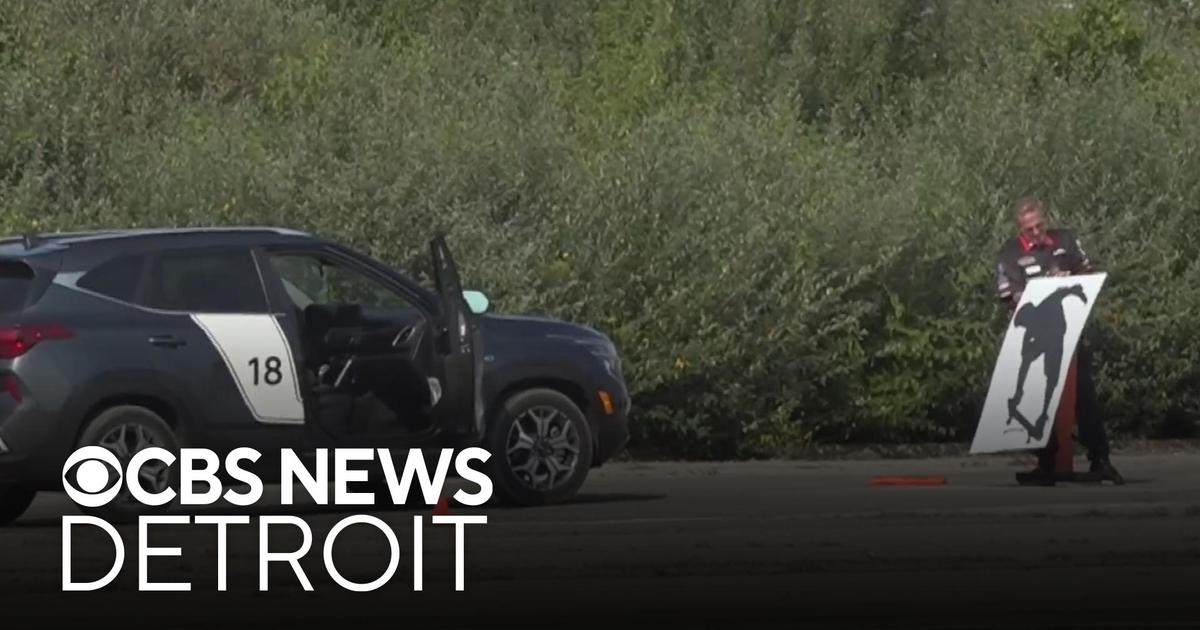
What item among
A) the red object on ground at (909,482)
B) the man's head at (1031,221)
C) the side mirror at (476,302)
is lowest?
the red object on ground at (909,482)

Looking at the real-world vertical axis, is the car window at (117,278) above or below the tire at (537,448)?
above

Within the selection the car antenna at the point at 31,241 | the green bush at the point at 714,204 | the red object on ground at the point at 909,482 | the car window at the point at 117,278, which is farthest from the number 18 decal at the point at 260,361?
the green bush at the point at 714,204

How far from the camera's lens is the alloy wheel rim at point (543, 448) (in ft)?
59.8

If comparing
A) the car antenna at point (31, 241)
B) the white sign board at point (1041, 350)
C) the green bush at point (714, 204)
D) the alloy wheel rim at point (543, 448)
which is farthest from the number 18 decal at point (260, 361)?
the green bush at point (714, 204)

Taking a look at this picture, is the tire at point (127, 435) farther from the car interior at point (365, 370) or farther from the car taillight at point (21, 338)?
the car interior at point (365, 370)

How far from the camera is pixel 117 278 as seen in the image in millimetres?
17281

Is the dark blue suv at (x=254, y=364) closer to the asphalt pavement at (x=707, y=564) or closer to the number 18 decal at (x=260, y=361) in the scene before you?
the number 18 decal at (x=260, y=361)

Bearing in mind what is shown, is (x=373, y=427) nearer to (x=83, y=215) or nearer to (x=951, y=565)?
(x=951, y=565)

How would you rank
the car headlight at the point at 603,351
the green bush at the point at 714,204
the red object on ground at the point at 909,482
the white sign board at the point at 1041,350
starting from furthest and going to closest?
1. the green bush at the point at 714,204
2. the red object on ground at the point at 909,482
3. the white sign board at the point at 1041,350
4. the car headlight at the point at 603,351

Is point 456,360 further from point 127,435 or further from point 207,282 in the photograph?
point 127,435

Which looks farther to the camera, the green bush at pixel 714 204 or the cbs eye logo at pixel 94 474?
the green bush at pixel 714 204

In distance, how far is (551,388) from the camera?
18.5 m

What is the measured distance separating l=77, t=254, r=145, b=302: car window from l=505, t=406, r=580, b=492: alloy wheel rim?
7.86 feet

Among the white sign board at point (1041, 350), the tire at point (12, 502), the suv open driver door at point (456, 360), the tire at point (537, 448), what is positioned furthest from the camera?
the white sign board at point (1041, 350)
